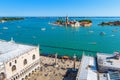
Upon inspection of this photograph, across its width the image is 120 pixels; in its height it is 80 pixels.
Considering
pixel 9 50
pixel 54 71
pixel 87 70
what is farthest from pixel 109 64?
pixel 9 50

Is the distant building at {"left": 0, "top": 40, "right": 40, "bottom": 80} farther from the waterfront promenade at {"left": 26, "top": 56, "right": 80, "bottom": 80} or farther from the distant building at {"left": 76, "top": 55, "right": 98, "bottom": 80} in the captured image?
the distant building at {"left": 76, "top": 55, "right": 98, "bottom": 80}

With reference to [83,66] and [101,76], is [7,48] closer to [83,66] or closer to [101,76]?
[83,66]

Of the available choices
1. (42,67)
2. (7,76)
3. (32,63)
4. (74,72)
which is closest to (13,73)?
(7,76)

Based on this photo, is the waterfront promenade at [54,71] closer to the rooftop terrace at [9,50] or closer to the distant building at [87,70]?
the distant building at [87,70]

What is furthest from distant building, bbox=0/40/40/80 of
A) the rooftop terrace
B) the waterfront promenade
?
the waterfront promenade

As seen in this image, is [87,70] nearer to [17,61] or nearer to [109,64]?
[109,64]

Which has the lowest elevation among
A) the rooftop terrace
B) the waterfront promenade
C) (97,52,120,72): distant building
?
the waterfront promenade

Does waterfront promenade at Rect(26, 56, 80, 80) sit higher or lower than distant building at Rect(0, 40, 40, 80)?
lower
